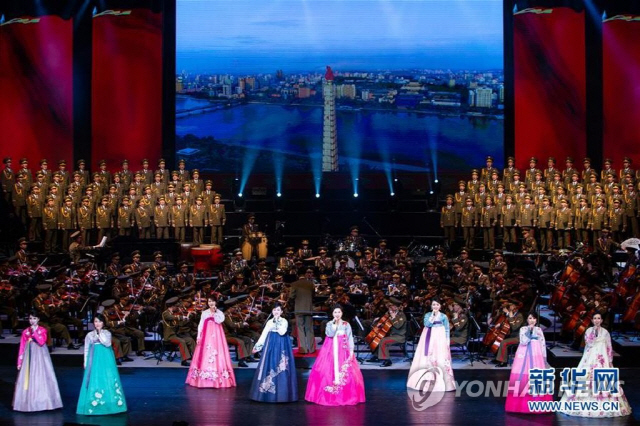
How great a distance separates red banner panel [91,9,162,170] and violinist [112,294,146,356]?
9.29 m

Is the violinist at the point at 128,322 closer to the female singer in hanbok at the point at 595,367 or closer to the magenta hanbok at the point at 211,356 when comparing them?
the magenta hanbok at the point at 211,356

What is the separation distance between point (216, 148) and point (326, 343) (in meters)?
12.8

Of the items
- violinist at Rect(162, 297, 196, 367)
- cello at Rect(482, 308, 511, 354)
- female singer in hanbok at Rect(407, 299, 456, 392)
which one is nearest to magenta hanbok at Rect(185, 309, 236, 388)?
violinist at Rect(162, 297, 196, 367)

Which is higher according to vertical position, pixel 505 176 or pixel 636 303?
pixel 505 176

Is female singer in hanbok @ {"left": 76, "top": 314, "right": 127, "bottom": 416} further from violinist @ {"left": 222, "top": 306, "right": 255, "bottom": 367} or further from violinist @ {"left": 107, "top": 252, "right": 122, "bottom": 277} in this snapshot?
violinist @ {"left": 107, "top": 252, "right": 122, "bottom": 277}

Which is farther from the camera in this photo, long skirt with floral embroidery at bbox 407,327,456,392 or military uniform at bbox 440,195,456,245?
military uniform at bbox 440,195,456,245

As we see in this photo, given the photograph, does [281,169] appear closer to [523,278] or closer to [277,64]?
[277,64]

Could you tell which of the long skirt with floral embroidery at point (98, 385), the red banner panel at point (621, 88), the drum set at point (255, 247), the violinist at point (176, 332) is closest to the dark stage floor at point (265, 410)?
the long skirt with floral embroidery at point (98, 385)

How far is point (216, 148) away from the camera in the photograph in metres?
25.2

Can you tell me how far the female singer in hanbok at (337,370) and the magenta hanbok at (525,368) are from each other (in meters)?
1.94

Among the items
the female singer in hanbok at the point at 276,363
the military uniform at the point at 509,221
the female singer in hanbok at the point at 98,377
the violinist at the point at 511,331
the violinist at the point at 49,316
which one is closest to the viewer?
the female singer in hanbok at the point at 98,377

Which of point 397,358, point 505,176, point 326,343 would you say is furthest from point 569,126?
point 326,343

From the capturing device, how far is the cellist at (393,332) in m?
15.4

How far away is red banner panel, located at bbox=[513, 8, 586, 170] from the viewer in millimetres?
Result: 24172
